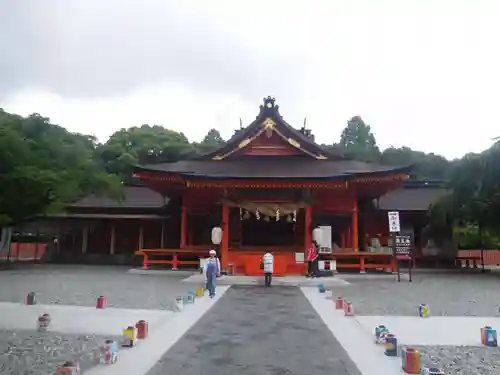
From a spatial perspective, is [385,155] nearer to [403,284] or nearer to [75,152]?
[403,284]

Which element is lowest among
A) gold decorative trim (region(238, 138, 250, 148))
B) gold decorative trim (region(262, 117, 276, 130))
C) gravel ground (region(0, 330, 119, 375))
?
gravel ground (region(0, 330, 119, 375))

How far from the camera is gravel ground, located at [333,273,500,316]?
11351 millimetres

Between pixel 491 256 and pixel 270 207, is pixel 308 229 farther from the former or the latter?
pixel 491 256

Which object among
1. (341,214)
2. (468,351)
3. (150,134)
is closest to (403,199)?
(341,214)

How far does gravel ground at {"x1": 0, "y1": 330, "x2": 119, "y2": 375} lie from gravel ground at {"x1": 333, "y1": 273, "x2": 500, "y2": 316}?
252 inches

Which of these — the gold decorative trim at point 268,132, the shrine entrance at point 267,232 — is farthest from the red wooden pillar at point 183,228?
the gold decorative trim at point 268,132

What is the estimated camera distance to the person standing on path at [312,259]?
19.8 meters

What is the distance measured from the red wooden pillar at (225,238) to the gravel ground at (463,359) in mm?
14107

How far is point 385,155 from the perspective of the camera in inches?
2478

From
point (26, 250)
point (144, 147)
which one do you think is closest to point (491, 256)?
point (26, 250)

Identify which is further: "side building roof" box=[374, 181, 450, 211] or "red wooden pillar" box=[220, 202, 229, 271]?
"side building roof" box=[374, 181, 450, 211]

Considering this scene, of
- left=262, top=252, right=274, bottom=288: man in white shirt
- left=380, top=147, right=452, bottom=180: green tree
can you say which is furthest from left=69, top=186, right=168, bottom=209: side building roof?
left=380, top=147, right=452, bottom=180: green tree

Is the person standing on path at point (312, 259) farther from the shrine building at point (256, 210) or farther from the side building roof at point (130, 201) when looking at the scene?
the side building roof at point (130, 201)

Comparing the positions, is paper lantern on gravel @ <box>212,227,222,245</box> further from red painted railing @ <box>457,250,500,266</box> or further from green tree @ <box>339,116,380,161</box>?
green tree @ <box>339,116,380,161</box>
